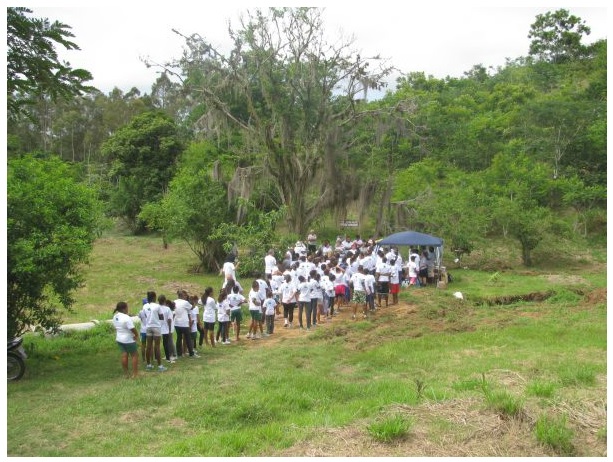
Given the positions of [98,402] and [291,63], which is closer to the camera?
[98,402]

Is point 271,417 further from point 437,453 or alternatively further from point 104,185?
point 104,185

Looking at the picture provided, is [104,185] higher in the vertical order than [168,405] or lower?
higher

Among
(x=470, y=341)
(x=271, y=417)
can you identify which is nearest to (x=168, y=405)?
(x=271, y=417)

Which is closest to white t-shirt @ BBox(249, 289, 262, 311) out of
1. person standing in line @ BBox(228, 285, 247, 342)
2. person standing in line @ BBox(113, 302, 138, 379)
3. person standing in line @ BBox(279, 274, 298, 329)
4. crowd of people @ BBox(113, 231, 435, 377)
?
crowd of people @ BBox(113, 231, 435, 377)

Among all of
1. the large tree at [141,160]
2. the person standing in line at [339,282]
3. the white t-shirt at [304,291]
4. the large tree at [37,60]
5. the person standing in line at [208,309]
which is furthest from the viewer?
the large tree at [141,160]

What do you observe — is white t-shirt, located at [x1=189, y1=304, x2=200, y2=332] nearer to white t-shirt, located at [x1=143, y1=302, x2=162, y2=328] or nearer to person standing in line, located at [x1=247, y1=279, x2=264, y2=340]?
white t-shirt, located at [x1=143, y1=302, x2=162, y2=328]

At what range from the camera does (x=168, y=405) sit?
7.98m

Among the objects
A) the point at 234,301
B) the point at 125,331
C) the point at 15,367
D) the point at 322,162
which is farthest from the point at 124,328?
the point at 322,162

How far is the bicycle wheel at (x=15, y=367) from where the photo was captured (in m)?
9.66

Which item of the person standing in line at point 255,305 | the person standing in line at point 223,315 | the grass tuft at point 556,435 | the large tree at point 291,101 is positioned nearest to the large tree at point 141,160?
the large tree at point 291,101

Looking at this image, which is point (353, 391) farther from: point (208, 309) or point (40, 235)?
point (40, 235)

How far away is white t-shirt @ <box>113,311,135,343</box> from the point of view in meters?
9.43

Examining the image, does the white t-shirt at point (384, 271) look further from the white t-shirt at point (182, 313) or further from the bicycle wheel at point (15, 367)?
the bicycle wheel at point (15, 367)

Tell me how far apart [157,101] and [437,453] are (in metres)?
61.6
